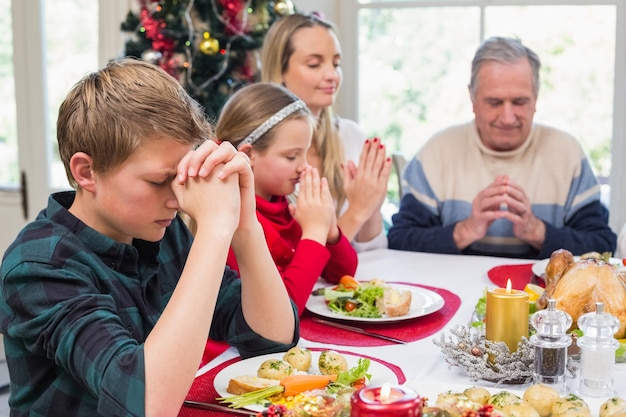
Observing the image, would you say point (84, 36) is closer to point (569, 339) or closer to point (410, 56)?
point (410, 56)

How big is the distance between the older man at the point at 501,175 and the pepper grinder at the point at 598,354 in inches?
48.5

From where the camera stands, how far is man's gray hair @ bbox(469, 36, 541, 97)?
107 inches

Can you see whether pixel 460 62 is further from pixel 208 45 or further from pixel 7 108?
pixel 7 108

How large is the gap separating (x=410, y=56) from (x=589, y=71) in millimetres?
792

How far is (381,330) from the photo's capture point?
1.67 meters

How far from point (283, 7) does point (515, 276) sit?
1977mm

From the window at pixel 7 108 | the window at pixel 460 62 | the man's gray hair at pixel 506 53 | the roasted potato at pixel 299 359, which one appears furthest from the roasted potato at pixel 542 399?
the window at pixel 7 108

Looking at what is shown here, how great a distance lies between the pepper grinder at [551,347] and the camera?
1263 mm

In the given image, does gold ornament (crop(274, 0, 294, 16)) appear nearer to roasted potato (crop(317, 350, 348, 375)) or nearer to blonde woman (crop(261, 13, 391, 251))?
blonde woman (crop(261, 13, 391, 251))

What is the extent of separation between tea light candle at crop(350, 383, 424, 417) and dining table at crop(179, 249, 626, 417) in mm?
396

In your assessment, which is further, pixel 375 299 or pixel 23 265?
pixel 375 299

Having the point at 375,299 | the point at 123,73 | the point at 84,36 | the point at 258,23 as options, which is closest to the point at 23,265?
the point at 123,73

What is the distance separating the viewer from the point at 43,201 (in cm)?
451

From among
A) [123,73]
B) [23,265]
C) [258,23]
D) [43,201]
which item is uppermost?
[258,23]
